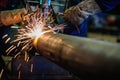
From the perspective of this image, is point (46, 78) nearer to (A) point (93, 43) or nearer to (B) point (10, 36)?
(B) point (10, 36)

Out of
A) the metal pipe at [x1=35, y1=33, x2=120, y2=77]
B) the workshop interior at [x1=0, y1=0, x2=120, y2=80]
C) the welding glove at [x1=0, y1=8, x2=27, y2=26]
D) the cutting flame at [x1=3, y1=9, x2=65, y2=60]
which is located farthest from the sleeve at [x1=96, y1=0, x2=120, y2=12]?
the metal pipe at [x1=35, y1=33, x2=120, y2=77]

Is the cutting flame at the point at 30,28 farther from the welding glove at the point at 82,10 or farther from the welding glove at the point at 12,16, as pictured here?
the welding glove at the point at 82,10

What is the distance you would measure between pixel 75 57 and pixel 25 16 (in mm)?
1215

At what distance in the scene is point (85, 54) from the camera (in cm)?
115

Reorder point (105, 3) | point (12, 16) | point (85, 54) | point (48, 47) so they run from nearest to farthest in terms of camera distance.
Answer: point (85, 54)
point (48, 47)
point (105, 3)
point (12, 16)

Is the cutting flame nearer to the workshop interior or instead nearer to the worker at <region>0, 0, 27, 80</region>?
the workshop interior

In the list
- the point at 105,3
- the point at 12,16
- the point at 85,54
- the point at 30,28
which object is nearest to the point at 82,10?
the point at 105,3

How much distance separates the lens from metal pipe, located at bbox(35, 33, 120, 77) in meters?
0.98

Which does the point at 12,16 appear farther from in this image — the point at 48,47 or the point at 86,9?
the point at 48,47

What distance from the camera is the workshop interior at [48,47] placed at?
1.07m

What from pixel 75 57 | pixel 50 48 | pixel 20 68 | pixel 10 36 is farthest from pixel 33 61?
pixel 75 57

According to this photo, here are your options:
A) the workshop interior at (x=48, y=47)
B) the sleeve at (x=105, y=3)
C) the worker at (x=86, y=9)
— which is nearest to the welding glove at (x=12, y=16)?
the workshop interior at (x=48, y=47)

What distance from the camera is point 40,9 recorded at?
7.95ft

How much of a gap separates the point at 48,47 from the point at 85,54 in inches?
19.9
